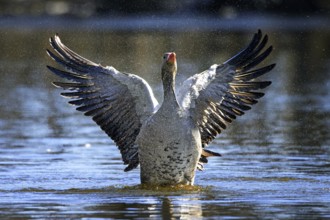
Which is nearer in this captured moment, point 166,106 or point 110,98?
point 166,106

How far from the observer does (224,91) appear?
14422 millimetres

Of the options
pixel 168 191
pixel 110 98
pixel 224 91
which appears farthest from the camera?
pixel 224 91

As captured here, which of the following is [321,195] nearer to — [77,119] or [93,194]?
[93,194]

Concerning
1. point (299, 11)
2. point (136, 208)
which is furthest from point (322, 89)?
point (299, 11)

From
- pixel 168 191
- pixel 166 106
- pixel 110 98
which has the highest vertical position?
pixel 110 98

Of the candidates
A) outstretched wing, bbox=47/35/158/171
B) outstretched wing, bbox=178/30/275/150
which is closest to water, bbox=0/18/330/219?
outstretched wing, bbox=47/35/158/171

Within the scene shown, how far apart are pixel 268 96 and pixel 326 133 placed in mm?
6775

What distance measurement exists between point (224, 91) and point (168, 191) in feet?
5.35

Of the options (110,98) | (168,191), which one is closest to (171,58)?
(110,98)

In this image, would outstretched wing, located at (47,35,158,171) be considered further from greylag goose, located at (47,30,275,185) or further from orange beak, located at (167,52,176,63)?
orange beak, located at (167,52,176,63)

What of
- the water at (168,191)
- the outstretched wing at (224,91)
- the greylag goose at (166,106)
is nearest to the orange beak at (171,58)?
the greylag goose at (166,106)

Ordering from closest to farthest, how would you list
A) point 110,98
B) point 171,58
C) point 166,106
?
point 166,106 < point 171,58 < point 110,98

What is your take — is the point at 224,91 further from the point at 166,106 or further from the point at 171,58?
the point at 166,106

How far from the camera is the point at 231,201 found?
12570mm
